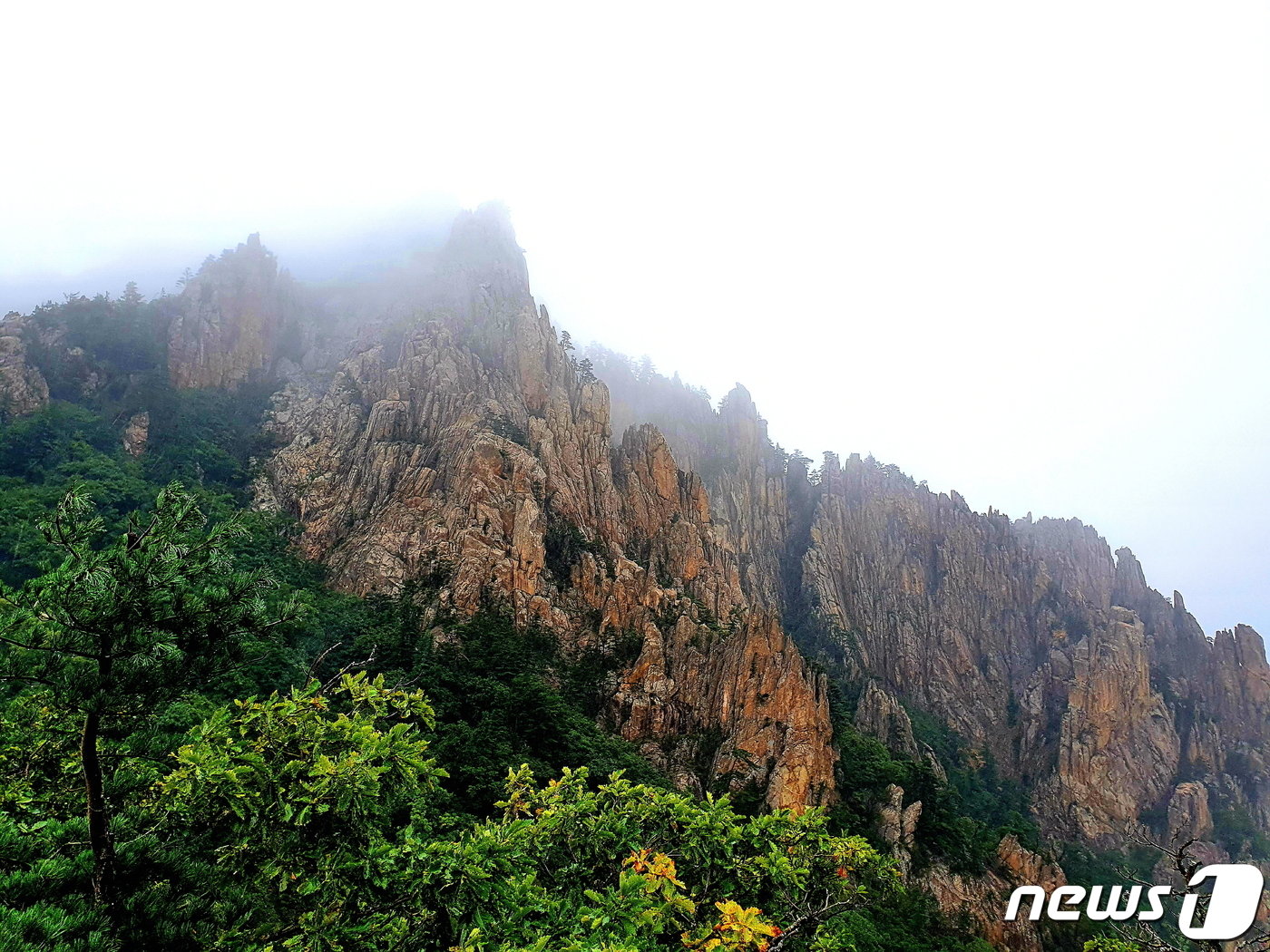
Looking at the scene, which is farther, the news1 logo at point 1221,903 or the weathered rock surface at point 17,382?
the weathered rock surface at point 17,382

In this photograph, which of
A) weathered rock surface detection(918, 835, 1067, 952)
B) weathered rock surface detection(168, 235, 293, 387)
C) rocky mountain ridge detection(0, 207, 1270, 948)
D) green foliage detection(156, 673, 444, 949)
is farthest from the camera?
weathered rock surface detection(168, 235, 293, 387)

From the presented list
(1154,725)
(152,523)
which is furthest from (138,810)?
(1154,725)

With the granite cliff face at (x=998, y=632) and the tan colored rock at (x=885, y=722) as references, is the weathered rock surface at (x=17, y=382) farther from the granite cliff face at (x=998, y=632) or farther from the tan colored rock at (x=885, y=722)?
the tan colored rock at (x=885, y=722)

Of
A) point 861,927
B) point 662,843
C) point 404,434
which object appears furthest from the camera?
point 404,434

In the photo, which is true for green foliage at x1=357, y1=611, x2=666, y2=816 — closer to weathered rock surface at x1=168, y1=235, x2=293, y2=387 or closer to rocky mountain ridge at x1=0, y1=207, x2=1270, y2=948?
rocky mountain ridge at x1=0, y1=207, x2=1270, y2=948

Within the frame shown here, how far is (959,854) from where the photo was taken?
38.6 metres

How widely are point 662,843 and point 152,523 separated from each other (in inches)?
404

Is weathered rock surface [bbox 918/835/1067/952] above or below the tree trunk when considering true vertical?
below

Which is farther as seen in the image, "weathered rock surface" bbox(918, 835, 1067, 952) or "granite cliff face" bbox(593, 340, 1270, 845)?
"granite cliff face" bbox(593, 340, 1270, 845)

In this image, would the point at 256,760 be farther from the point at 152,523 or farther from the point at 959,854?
the point at 959,854

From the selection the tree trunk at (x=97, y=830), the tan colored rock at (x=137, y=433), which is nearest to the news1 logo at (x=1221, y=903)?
the tree trunk at (x=97, y=830)

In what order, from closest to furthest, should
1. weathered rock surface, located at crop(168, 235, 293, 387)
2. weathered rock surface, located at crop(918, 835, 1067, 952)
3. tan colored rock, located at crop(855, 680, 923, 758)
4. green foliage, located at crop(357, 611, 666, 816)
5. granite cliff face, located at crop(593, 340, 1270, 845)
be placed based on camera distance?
1. green foliage, located at crop(357, 611, 666, 816)
2. weathered rock surface, located at crop(918, 835, 1067, 952)
3. tan colored rock, located at crop(855, 680, 923, 758)
4. weathered rock surface, located at crop(168, 235, 293, 387)
5. granite cliff face, located at crop(593, 340, 1270, 845)

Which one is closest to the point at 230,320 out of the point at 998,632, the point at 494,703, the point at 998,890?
the point at 494,703

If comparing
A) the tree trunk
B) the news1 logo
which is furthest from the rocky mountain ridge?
the tree trunk
